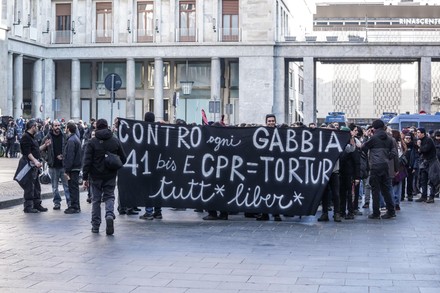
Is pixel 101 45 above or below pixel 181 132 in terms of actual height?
above

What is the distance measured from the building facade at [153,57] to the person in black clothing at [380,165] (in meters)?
39.4

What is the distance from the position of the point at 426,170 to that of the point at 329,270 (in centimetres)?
1210

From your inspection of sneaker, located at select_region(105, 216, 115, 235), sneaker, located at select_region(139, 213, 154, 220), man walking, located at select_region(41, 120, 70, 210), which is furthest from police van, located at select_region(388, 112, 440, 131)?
sneaker, located at select_region(105, 216, 115, 235)

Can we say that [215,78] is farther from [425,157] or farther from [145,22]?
[425,157]

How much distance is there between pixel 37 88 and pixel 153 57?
28.1ft

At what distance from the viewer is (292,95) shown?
73125mm

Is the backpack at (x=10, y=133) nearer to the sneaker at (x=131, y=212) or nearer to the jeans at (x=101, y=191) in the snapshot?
the sneaker at (x=131, y=212)

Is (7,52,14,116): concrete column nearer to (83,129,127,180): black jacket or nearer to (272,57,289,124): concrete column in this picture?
(272,57,289,124): concrete column

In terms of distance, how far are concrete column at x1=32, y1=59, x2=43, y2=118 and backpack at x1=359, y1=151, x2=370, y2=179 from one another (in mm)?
43447

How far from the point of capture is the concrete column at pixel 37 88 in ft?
192

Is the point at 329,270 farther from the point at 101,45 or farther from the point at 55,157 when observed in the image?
the point at 101,45

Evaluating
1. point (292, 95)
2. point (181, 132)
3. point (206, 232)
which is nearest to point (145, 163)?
point (181, 132)

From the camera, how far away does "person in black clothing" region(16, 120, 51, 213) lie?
55.5ft

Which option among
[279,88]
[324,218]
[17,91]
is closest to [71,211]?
[324,218]
